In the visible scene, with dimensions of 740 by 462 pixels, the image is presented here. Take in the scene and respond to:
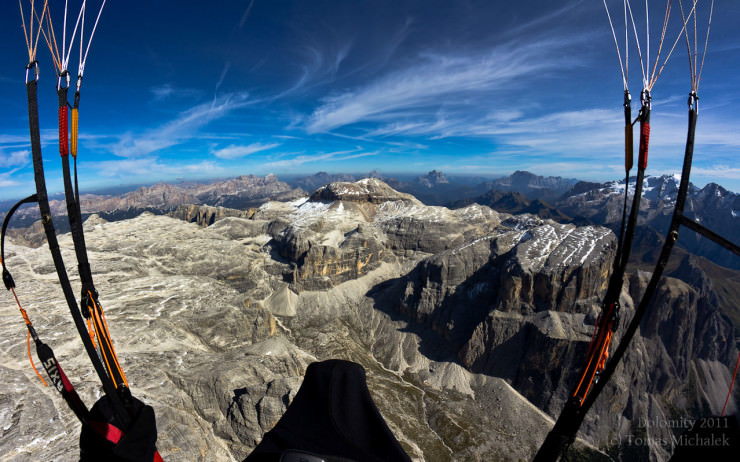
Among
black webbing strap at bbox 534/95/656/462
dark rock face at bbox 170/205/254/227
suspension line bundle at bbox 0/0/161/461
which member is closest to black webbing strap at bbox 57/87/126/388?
suspension line bundle at bbox 0/0/161/461

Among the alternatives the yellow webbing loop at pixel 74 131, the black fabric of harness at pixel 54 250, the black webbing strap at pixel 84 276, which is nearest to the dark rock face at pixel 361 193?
the yellow webbing loop at pixel 74 131

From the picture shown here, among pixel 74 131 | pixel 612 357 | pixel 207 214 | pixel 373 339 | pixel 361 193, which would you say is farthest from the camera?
pixel 207 214

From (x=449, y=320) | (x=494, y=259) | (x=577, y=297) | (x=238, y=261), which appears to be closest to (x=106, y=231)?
(x=238, y=261)

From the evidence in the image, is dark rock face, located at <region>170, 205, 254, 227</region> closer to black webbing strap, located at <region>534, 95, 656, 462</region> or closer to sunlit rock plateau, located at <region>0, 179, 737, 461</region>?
sunlit rock plateau, located at <region>0, 179, 737, 461</region>

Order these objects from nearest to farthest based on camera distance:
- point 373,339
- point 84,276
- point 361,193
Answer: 1. point 84,276
2. point 373,339
3. point 361,193

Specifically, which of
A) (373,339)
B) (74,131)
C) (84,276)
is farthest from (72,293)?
(373,339)

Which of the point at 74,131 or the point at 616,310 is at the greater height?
the point at 74,131

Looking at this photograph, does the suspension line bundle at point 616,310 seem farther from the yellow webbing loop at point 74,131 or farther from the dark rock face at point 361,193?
the dark rock face at point 361,193

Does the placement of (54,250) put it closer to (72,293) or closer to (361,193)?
(72,293)

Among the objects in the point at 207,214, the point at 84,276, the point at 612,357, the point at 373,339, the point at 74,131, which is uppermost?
the point at 74,131
